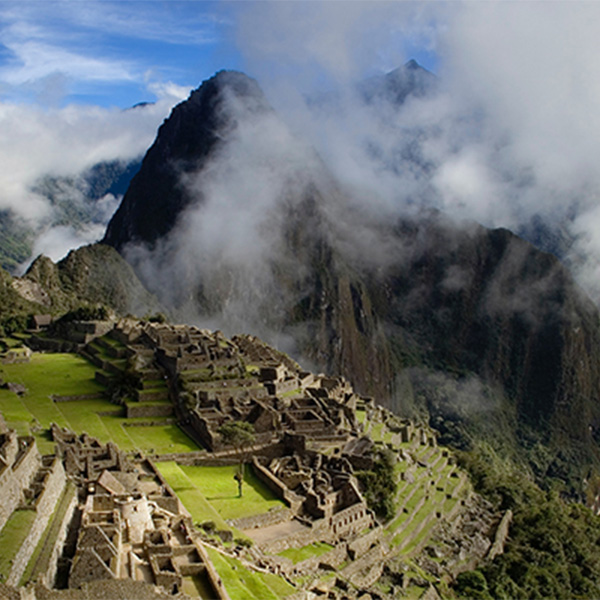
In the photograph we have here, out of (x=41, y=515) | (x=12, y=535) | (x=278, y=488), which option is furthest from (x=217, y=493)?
(x=12, y=535)

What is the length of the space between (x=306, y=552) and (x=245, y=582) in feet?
22.9

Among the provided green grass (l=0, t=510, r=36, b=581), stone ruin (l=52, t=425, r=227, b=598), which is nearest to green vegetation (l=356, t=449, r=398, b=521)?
stone ruin (l=52, t=425, r=227, b=598)

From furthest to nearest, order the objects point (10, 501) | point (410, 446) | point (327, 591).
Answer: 1. point (410, 446)
2. point (327, 591)
3. point (10, 501)

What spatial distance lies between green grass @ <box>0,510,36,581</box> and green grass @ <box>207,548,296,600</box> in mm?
5806

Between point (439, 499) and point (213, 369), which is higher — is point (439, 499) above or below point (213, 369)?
below

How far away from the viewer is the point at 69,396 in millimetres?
42375

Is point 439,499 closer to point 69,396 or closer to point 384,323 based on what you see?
point 69,396

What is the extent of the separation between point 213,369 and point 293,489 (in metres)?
13.2

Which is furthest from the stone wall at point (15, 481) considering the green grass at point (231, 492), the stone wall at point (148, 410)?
the stone wall at point (148, 410)

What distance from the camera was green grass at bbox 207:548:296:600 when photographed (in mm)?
21188

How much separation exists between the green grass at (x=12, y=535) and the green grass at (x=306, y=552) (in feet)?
37.4

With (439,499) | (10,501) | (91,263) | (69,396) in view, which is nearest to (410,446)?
(439,499)

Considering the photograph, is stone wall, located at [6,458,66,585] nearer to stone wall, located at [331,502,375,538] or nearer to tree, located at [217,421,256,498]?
stone wall, located at [331,502,375,538]

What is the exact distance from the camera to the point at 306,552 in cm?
2888
